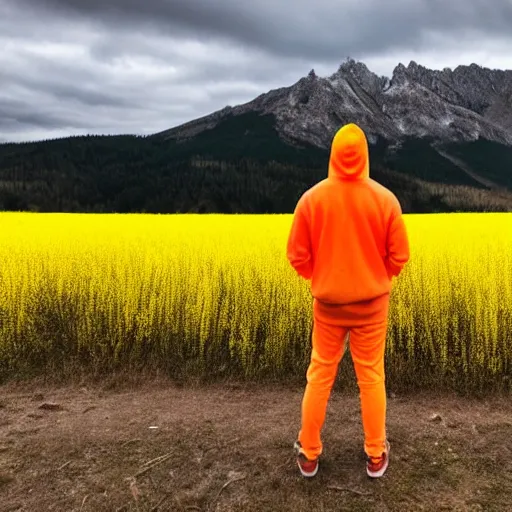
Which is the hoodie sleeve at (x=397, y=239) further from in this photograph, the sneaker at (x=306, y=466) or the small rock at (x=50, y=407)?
the small rock at (x=50, y=407)

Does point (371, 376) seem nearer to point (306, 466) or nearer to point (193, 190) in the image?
point (306, 466)

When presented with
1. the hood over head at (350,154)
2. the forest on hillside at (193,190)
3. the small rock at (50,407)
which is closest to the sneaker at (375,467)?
the hood over head at (350,154)

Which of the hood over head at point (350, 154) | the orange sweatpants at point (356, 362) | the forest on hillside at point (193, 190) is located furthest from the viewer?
the forest on hillside at point (193, 190)

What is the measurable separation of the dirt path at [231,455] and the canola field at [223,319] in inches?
16.9

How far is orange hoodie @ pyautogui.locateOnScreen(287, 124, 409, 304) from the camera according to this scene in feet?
10.1

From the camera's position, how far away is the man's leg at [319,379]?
126 inches

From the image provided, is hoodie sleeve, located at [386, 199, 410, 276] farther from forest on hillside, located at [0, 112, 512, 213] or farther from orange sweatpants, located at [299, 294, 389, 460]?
forest on hillside, located at [0, 112, 512, 213]

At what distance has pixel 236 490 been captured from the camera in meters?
3.18

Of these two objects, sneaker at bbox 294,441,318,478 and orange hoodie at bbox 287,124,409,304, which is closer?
orange hoodie at bbox 287,124,409,304

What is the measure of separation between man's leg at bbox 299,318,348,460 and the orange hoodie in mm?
247

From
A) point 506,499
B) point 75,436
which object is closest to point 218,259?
point 75,436

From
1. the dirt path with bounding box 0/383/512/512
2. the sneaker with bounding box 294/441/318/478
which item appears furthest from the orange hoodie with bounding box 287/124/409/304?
the dirt path with bounding box 0/383/512/512

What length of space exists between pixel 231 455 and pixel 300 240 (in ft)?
5.71

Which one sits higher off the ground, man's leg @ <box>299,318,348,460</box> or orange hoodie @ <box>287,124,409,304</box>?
orange hoodie @ <box>287,124,409,304</box>
